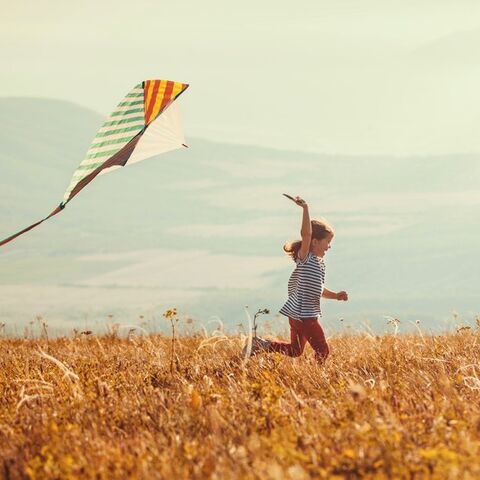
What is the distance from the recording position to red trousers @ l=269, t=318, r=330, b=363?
8.41 m

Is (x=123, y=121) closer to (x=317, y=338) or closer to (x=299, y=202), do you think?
(x=299, y=202)

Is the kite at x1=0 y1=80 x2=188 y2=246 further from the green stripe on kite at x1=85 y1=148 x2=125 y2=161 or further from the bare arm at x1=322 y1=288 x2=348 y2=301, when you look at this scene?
the bare arm at x1=322 y1=288 x2=348 y2=301

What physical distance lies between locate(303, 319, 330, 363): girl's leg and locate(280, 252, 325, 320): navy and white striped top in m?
0.09

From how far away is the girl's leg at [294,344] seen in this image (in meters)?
8.52

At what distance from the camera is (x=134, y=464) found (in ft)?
14.6

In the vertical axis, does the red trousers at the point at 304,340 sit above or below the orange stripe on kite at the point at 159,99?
below

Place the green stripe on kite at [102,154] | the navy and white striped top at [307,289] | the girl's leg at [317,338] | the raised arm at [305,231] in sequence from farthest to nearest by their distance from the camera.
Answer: the navy and white striped top at [307,289]
the girl's leg at [317,338]
the raised arm at [305,231]
the green stripe on kite at [102,154]

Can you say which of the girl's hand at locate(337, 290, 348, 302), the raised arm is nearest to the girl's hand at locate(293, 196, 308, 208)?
the raised arm

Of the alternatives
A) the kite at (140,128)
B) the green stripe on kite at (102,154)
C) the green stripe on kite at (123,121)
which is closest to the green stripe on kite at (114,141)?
the kite at (140,128)

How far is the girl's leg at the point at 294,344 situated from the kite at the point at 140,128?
218 centimetres

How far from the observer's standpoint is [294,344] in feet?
28.3

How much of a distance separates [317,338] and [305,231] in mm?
1074

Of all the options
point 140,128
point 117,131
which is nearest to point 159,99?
point 140,128

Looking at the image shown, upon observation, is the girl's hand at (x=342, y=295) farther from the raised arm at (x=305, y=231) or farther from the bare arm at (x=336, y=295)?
the raised arm at (x=305, y=231)
